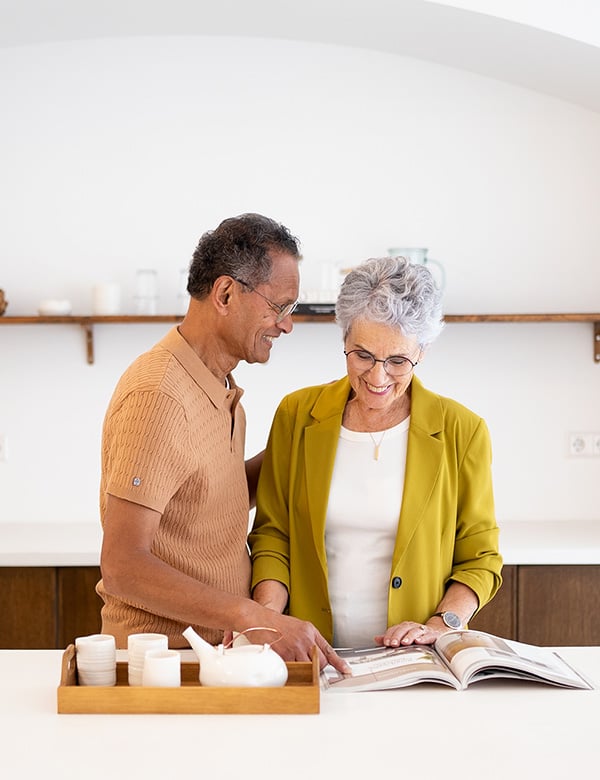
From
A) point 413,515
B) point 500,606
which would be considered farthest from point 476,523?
point 500,606

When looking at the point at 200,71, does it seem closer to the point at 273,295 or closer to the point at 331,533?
the point at 273,295

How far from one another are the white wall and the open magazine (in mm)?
1913

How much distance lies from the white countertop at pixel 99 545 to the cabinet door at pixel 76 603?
3cm

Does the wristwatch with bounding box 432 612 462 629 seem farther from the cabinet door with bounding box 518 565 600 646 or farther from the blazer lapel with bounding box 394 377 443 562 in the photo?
the cabinet door with bounding box 518 565 600 646

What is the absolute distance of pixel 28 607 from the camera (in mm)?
3152

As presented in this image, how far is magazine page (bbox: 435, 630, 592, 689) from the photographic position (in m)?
1.71

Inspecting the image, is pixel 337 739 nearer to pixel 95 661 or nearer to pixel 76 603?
pixel 95 661

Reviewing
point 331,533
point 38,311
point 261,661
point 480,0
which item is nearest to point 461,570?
point 331,533

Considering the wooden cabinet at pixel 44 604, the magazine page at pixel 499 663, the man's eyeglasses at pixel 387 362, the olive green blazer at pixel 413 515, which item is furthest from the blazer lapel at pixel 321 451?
the wooden cabinet at pixel 44 604

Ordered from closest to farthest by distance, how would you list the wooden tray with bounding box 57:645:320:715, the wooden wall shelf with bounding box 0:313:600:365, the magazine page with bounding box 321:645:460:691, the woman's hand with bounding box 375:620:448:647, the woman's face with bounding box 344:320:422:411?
the wooden tray with bounding box 57:645:320:715
the magazine page with bounding box 321:645:460:691
the woman's hand with bounding box 375:620:448:647
the woman's face with bounding box 344:320:422:411
the wooden wall shelf with bounding box 0:313:600:365

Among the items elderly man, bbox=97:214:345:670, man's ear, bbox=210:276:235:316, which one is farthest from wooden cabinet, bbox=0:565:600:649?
man's ear, bbox=210:276:235:316

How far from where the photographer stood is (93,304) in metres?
3.53

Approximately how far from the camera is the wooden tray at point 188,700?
1.58 m

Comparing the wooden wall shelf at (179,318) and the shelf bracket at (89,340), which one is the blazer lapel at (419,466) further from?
the shelf bracket at (89,340)
